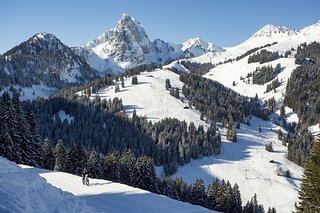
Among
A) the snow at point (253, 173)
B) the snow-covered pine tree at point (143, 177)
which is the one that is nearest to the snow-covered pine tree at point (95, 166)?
the snow-covered pine tree at point (143, 177)

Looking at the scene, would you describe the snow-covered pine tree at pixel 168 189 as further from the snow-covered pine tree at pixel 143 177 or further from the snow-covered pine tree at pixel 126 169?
the snow-covered pine tree at pixel 143 177

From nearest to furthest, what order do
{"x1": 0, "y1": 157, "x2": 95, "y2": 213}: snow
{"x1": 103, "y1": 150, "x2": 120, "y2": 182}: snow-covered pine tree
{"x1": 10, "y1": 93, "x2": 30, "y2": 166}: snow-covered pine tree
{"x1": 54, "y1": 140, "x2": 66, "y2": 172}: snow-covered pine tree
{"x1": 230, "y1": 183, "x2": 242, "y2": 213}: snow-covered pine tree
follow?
{"x1": 0, "y1": 157, "x2": 95, "y2": 213}: snow, {"x1": 10, "y1": 93, "x2": 30, "y2": 166}: snow-covered pine tree, {"x1": 54, "y1": 140, "x2": 66, "y2": 172}: snow-covered pine tree, {"x1": 103, "y1": 150, "x2": 120, "y2": 182}: snow-covered pine tree, {"x1": 230, "y1": 183, "x2": 242, "y2": 213}: snow-covered pine tree

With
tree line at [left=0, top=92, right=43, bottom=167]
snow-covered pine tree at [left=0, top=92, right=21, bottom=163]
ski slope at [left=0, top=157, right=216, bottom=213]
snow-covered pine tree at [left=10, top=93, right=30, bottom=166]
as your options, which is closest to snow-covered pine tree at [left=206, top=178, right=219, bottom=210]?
tree line at [left=0, top=92, right=43, bottom=167]

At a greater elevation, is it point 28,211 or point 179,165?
point 28,211

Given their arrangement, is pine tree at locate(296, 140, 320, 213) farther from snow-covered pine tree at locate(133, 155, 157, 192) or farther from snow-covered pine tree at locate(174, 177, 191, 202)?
snow-covered pine tree at locate(174, 177, 191, 202)

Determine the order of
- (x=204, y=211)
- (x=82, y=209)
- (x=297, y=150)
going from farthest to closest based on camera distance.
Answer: (x=297, y=150), (x=204, y=211), (x=82, y=209)

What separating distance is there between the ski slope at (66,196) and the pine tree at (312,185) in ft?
30.8

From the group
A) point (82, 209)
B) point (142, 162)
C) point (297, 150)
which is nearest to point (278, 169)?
point (297, 150)

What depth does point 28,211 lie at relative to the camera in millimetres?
22344

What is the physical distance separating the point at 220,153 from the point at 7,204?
173696 millimetres

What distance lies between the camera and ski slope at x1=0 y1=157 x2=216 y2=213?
77.7 feet

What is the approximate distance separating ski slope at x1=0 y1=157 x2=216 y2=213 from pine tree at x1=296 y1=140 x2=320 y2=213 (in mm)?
9390

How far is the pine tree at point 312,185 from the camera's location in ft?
114

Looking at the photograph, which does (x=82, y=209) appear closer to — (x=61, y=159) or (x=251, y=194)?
(x=61, y=159)
